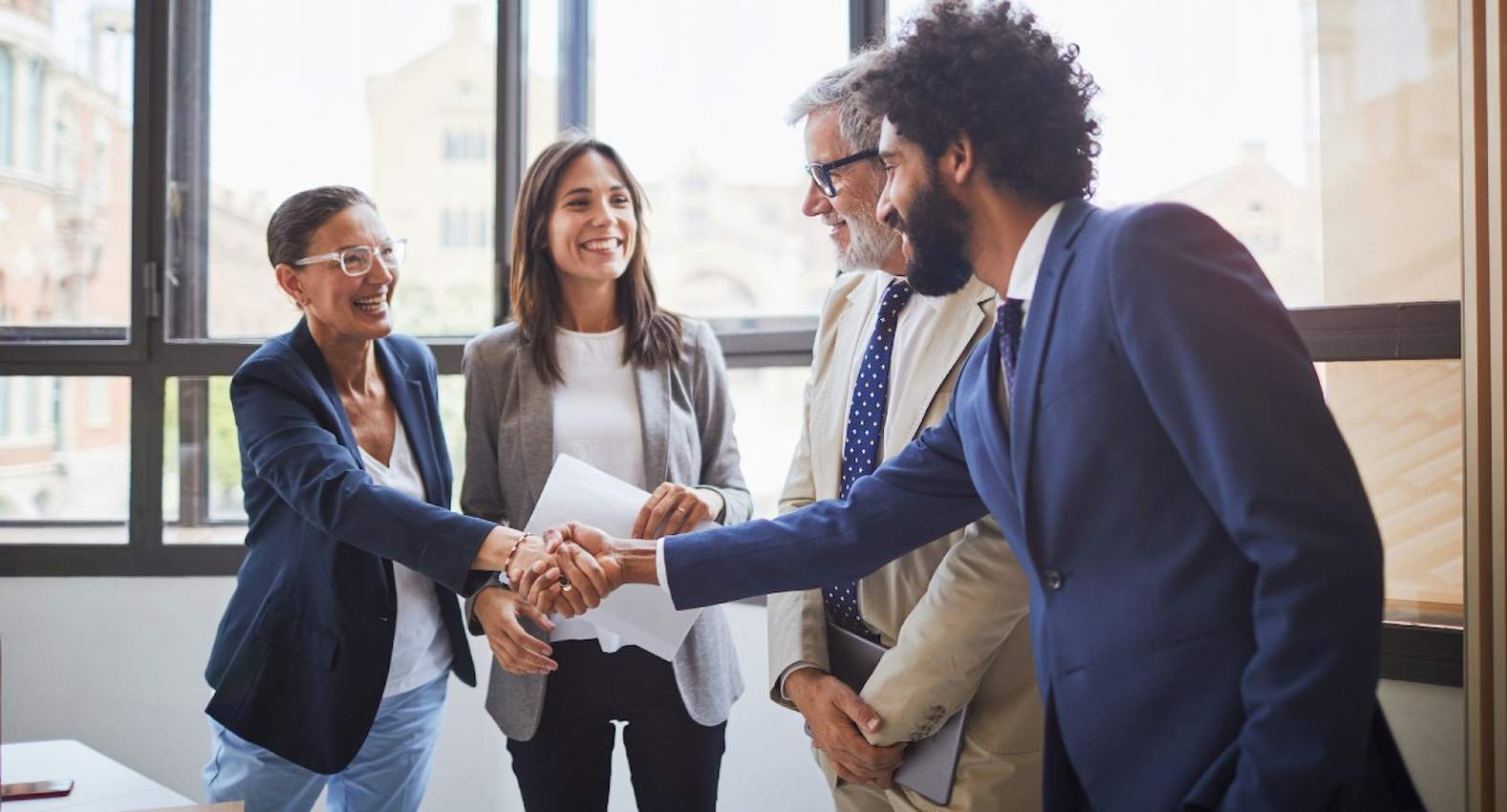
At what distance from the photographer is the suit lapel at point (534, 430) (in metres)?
2.04

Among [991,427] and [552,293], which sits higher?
[552,293]

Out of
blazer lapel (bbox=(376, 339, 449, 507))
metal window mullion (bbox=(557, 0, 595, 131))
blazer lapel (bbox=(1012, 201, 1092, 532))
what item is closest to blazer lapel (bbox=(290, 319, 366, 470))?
blazer lapel (bbox=(376, 339, 449, 507))

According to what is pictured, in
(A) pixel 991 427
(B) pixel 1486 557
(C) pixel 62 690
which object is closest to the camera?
(A) pixel 991 427

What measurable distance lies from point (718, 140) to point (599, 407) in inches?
50.1

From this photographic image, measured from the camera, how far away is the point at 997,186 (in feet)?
4.25

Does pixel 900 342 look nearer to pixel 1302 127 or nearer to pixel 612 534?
pixel 612 534

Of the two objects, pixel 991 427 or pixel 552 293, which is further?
pixel 552 293

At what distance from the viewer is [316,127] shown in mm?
3291

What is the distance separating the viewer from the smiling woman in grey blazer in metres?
1.95

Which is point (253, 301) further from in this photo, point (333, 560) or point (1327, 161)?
point (1327, 161)

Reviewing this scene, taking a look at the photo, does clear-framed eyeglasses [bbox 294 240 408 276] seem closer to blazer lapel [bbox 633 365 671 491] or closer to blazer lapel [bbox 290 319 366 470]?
blazer lapel [bbox 290 319 366 470]

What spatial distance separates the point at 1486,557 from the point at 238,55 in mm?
3385

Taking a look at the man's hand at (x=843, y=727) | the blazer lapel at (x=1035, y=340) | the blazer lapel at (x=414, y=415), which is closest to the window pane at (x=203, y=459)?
the blazer lapel at (x=414, y=415)

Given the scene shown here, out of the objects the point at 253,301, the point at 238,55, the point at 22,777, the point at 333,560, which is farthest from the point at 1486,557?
the point at 238,55
